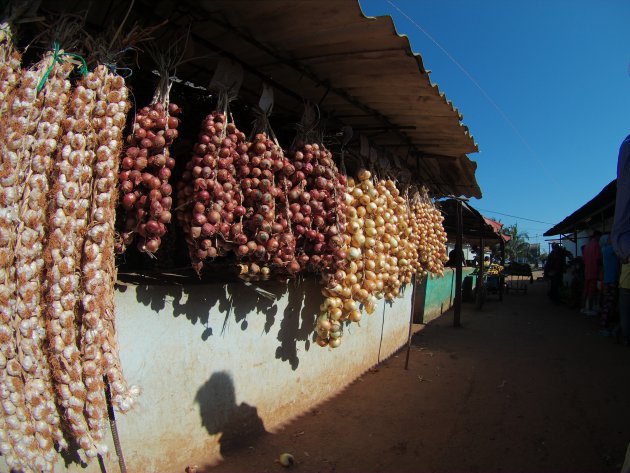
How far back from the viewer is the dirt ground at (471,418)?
2.96m

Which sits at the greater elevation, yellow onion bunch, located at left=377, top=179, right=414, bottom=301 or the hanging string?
the hanging string

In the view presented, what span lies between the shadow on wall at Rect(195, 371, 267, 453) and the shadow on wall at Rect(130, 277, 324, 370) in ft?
1.26

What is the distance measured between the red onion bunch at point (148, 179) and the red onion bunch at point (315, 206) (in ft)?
2.84

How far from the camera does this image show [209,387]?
283 centimetres

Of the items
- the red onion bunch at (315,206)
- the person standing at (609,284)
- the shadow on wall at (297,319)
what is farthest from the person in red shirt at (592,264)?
the red onion bunch at (315,206)

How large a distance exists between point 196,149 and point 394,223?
2.51 metres

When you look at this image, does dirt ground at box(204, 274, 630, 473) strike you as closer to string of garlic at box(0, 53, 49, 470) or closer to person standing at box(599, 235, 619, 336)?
string of garlic at box(0, 53, 49, 470)

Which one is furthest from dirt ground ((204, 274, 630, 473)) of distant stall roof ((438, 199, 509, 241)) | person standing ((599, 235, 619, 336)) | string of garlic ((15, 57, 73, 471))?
distant stall roof ((438, 199, 509, 241))

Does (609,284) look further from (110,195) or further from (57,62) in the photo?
(57,62)

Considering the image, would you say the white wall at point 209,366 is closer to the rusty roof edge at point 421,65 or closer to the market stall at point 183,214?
the market stall at point 183,214

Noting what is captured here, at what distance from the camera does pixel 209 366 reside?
2836 millimetres

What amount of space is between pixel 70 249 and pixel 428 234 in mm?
4643

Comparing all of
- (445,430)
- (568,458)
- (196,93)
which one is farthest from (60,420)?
(568,458)

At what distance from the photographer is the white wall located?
2.39m
